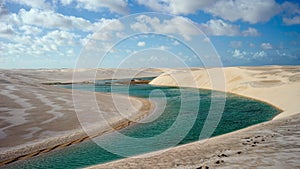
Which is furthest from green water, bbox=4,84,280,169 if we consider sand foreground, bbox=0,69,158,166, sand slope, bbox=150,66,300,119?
sand slope, bbox=150,66,300,119

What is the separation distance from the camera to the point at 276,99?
2925 centimetres

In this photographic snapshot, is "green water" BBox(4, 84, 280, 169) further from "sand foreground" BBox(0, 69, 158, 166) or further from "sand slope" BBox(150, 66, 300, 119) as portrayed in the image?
"sand slope" BBox(150, 66, 300, 119)

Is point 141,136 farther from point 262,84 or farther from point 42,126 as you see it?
point 262,84

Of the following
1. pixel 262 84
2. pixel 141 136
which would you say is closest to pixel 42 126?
pixel 141 136

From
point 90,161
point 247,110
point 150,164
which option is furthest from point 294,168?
point 247,110

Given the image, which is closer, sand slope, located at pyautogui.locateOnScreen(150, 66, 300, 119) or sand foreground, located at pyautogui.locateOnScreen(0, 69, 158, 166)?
sand foreground, located at pyautogui.locateOnScreen(0, 69, 158, 166)

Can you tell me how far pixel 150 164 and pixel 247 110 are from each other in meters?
17.8

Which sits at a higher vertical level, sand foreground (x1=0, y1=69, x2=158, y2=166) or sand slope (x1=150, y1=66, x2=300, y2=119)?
sand slope (x1=150, y1=66, x2=300, y2=119)

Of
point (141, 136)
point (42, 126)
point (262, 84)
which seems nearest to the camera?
point (141, 136)

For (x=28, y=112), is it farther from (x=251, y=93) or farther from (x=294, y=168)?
(x=251, y=93)

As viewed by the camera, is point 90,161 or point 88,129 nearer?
point 90,161

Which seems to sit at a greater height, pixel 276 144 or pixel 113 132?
pixel 276 144

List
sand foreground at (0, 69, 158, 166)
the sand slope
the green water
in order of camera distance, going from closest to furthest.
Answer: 1. the green water
2. sand foreground at (0, 69, 158, 166)
3. the sand slope

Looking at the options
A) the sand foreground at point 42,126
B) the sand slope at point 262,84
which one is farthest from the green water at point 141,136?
the sand slope at point 262,84
